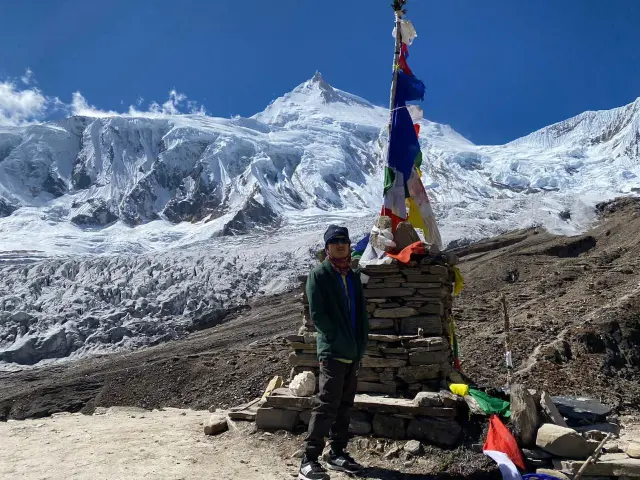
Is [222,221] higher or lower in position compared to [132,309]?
higher

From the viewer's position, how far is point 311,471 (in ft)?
12.6

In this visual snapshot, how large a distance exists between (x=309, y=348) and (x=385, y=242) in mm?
1468

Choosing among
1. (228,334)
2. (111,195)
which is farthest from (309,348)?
(111,195)

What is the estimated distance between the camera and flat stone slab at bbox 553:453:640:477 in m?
3.75

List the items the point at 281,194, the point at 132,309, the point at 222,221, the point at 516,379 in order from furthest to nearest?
1. the point at 281,194
2. the point at 222,221
3. the point at 132,309
4. the point at 516,379

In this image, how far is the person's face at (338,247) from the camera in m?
4.15

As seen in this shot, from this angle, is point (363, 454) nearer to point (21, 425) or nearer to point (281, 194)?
point (21, 425)

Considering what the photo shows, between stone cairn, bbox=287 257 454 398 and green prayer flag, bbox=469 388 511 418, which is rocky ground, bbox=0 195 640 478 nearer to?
green prayer flag, bbox=469 388 511 418

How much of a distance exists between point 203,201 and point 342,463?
5640cm

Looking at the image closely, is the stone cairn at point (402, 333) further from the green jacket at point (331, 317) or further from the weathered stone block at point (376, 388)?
the green jacket at point (331, 317)

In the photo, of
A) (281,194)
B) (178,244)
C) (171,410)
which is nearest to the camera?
(171,410)

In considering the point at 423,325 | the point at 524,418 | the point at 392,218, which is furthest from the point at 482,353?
the point at 524,418

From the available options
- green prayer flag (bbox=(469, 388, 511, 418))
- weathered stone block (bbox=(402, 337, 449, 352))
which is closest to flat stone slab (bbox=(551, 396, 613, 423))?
green prayer flag (bbox=(469, 388, 511, 418))

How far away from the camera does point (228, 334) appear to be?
20172 millimetres
